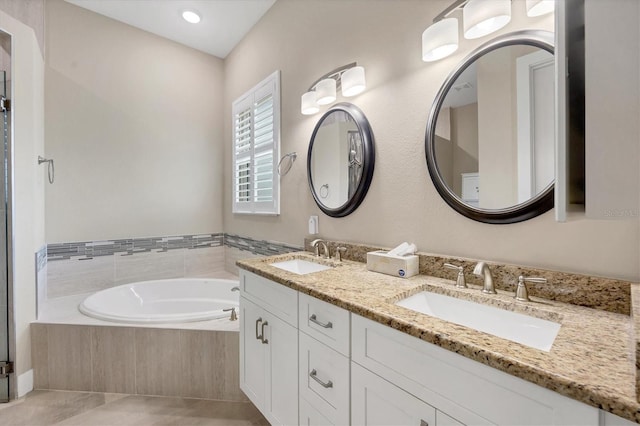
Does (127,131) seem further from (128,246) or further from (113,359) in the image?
(113,359)

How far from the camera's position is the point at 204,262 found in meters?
3.17

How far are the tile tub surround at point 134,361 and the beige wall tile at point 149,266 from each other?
78 cm

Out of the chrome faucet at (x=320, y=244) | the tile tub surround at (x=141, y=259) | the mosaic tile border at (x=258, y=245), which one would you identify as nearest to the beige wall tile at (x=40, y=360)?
the tile tub surround at (x=141, y=259)

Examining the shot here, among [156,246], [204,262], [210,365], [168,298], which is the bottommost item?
[210,365]

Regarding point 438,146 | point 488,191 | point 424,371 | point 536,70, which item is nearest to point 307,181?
point 438,146

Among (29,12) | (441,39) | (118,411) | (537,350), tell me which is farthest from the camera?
(29,12)

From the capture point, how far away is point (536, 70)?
1.04 metres

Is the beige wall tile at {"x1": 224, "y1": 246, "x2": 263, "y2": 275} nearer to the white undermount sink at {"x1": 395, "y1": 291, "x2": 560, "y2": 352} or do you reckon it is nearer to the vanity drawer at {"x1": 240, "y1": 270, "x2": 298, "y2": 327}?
the vanity drawer at {"x1": 240, "y1": 270, "x2": 298, "y2": 327}

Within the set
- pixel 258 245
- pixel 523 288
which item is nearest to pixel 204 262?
pixel 258 245

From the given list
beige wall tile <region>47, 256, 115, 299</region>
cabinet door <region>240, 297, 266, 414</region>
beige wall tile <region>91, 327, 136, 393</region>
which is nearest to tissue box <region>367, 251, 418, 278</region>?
cabinet door <region>240, 297, 266, 414</region>

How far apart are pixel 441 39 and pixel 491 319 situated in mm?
1105

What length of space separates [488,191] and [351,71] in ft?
3.30

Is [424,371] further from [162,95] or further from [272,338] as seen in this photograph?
[162,95]

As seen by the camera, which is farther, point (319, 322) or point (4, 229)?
point (4, 229)
